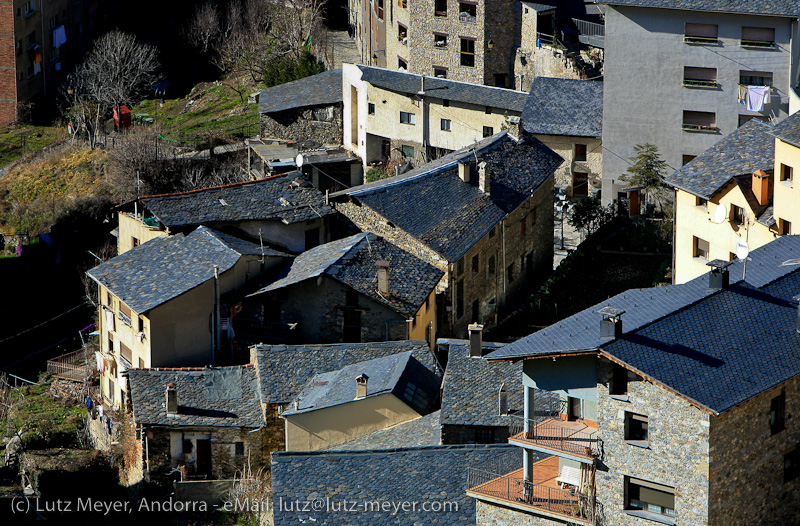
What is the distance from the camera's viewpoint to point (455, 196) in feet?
205

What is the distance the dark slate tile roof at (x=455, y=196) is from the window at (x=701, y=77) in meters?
7.62

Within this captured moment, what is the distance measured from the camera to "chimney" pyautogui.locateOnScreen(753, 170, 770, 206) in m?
54.7

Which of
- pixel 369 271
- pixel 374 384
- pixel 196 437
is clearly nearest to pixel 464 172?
pixel 369 271

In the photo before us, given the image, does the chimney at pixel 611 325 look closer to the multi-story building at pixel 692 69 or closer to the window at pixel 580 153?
the multi-story building at pixel 692 69

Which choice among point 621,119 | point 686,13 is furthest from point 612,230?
point 686,13

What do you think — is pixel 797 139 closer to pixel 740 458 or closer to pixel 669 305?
pixel 669 305

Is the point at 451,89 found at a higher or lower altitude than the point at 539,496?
higher

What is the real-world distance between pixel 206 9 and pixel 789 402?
75218 mm

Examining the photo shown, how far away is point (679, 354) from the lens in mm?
37438

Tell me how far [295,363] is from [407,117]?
→ 92.3 feet

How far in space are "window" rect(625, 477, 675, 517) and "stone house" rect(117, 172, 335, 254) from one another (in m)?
27.1

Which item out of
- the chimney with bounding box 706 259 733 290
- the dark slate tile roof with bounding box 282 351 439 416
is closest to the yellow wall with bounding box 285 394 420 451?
the dark slate tile roof with bounding box 282 351 439 416

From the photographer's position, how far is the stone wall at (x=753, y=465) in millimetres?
36438

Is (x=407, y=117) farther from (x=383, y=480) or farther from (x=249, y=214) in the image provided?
(x=383, y=480)
